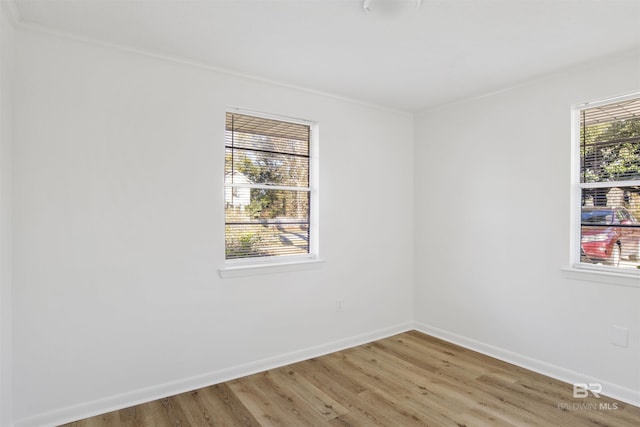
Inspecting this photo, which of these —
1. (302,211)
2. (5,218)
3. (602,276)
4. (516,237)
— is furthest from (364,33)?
(602,276)

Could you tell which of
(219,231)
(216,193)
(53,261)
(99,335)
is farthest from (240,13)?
(99,335)

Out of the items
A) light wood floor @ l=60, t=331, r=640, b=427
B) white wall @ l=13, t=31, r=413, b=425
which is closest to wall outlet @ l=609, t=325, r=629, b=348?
light wood floor @ l=60, t=331, r=640, b=427

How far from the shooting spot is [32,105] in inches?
90.7

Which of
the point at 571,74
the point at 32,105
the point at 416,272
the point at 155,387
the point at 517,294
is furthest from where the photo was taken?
the point at 416,272

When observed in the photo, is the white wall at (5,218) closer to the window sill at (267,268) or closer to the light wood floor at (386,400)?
the light wood floor at (386,400)

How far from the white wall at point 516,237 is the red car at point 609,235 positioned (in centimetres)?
15

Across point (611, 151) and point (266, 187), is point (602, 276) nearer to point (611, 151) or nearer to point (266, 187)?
point (611, 151)

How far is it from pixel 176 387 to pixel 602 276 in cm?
328

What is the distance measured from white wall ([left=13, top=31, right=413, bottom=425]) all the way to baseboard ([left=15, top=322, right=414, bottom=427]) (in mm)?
12

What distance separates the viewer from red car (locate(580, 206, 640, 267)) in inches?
108

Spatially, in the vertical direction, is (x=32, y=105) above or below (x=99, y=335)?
above

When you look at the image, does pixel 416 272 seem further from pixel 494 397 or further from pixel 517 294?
pixel 494 397

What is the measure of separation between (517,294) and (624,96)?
1.75 metres

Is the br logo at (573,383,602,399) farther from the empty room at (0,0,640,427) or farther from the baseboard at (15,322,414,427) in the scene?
the baseboard at (15,322,414,427)
